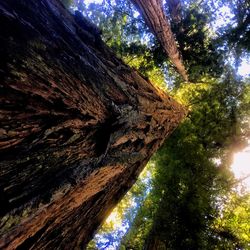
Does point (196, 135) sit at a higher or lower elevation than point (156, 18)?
lower

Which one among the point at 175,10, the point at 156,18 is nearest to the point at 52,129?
the point at 156,18

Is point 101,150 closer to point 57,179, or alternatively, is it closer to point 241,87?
point 57,179

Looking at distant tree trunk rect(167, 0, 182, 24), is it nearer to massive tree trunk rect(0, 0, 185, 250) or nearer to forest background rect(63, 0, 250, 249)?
forest background rect(63, 0, 250, 249)

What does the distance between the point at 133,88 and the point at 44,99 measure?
3.11 metres

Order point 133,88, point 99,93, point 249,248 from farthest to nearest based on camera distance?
point 249,248 → point 133,88 → point 99,93

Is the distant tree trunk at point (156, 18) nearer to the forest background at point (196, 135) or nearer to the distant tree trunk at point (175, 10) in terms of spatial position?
the forest background at point (196, 135)

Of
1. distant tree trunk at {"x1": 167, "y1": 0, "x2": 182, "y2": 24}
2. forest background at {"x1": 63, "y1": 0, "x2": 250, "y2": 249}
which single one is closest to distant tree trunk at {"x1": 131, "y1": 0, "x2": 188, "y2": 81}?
forest background at {"x1": 63, "y1": 0, "x2": 250, "y2": 249}

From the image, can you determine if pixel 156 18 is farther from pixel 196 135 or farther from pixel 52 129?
pixel 196 135

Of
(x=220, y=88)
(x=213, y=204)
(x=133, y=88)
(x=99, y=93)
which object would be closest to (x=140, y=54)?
(x=220, y=88)

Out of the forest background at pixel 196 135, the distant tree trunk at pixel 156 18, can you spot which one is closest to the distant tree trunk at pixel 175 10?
the forest background at pixel 196 135

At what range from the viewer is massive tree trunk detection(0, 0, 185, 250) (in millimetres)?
1900

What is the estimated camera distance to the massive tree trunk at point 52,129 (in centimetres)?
190

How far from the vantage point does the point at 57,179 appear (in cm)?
231

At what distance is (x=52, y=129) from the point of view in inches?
93.4
